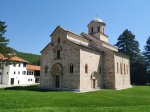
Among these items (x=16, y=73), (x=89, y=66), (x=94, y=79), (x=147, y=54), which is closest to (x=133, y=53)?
(x=147, y=54)

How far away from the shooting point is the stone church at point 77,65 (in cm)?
2350

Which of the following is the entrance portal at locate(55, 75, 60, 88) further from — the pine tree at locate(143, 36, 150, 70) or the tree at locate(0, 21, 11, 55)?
the pine tree at locate(143, 36, 150, 70)

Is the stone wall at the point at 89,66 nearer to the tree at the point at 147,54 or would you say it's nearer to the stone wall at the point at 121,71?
the stone wall at the point at 121,71

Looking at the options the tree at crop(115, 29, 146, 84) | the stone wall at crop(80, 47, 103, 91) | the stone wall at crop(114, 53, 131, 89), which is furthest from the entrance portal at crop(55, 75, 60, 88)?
the tree at crop(115, 29, 146, 84)

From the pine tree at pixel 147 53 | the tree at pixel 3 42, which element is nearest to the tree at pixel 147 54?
the pine tree at pixel 147 53

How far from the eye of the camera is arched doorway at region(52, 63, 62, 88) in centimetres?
2522

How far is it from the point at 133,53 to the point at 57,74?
1221 inches

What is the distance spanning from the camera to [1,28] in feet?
92.4

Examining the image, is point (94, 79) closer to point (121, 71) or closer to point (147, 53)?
point (121, 71)

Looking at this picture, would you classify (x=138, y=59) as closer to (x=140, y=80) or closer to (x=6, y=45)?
(x=140, y=80)

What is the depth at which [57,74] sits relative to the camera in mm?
25609

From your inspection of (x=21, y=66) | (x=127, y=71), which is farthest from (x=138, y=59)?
(x=21, y=66)

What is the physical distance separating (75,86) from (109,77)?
835cm

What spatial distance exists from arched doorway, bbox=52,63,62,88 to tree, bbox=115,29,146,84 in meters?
28.9
